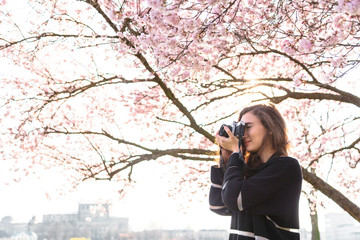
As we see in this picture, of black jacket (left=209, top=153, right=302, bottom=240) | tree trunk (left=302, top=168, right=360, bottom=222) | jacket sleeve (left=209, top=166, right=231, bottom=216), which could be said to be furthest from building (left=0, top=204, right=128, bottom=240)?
black jacket (left=209, top=153, right=302, bottom=240)

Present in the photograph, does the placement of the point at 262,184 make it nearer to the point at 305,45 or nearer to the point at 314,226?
the point at 305,45

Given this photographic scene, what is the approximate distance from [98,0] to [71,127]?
10.9ft

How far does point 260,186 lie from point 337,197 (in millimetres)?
3365

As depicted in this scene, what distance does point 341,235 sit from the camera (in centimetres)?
6194

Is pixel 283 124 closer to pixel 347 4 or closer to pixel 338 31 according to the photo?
pixel 347 4

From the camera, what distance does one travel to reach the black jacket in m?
1.53

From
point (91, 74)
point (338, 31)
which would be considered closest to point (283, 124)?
point (338, 31)

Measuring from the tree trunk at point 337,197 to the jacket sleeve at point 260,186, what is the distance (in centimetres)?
324

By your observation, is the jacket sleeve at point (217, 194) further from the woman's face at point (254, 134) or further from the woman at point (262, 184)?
the woman's face at point (254, 134)

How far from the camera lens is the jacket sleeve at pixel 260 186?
1528 millimetres

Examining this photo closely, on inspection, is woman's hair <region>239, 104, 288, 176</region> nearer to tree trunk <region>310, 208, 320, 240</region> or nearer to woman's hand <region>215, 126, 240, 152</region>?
woman's hand <region>215, 126, 240, 152</region>

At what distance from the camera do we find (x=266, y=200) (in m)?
1.56

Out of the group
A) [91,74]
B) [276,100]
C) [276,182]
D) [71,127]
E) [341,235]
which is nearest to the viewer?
[276,182]

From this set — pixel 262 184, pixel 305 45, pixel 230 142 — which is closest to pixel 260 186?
pixel 262 184
